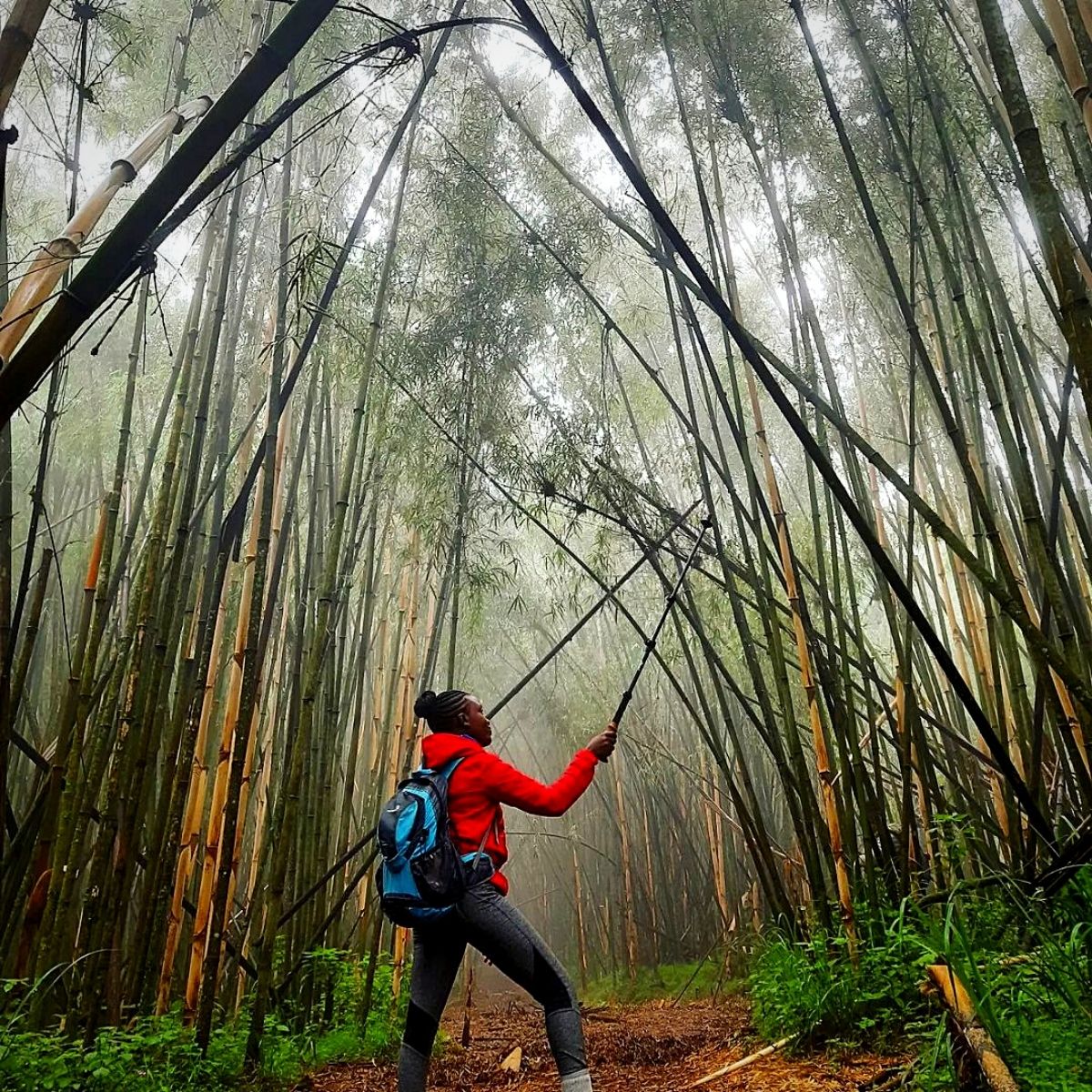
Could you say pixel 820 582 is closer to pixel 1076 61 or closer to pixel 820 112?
pixel 1076 61

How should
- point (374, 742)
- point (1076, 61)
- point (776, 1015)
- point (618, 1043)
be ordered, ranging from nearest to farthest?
point (1076, 61), point (776, 1015), point (618, 1043), point (374, 742)

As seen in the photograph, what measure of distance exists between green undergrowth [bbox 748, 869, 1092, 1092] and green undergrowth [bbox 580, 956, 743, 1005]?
2.40 metres

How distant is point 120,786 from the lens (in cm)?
213

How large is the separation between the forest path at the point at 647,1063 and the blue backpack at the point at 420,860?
3.13 feet

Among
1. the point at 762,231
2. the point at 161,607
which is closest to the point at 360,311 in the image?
the point at 161,607

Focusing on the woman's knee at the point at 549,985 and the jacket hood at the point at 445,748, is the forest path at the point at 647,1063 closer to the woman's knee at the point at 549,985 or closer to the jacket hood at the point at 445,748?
the woman's knee at the point at 549,985

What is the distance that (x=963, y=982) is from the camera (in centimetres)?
134

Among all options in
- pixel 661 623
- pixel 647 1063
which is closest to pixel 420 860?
pixel 661 623

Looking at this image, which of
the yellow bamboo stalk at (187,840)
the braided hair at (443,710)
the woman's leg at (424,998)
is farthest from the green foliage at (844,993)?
the yellow bamboo stalk at (187,840)

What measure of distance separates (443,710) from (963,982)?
44.7 inches

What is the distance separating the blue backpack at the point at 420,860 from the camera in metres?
1.63

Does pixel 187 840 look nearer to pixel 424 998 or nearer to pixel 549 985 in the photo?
pixel 424 998

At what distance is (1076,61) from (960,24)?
1.00 meters

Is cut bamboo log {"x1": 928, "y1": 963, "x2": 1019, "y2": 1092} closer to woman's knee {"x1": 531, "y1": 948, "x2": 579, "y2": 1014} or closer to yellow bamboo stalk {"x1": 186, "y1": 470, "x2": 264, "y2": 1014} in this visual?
woman's knee {"x1": 531, "y1": 948, "x2": 579, "y2": 1014}
